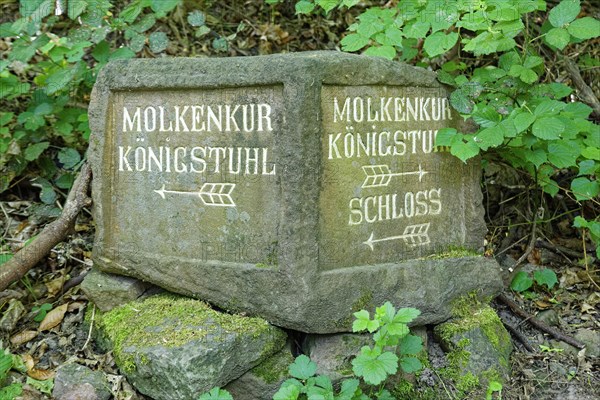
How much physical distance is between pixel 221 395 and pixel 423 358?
107 centimetres

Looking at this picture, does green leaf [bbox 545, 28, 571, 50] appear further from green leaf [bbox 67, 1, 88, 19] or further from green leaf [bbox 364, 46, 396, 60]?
green leaf [bbox 67, 1, 88, 19]

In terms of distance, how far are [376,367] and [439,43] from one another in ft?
5.26

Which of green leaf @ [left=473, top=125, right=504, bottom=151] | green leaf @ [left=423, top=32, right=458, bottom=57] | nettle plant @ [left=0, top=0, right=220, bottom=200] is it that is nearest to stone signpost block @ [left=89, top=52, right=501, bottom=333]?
green leaf @ [left=423, top=32, right=458, bottom=57]

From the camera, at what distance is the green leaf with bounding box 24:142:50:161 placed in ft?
13.3

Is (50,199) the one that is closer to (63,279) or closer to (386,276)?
(63,279)

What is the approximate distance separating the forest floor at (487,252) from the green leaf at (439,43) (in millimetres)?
1382

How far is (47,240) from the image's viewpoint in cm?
340

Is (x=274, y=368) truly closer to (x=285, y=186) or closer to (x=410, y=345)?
(x=410, y=345)

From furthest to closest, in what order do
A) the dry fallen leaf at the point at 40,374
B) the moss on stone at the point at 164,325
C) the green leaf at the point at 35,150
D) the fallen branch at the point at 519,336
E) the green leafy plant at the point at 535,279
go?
the green leaf at the point at 35,150, the green leafy plant at the point at 535,279, the fallen branch at the point at 519,336, the dry fallen leaf at the point at 40,374, the moss on stone at the point at 164,325

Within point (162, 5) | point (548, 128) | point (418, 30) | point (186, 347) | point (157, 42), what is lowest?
point (186, 347)

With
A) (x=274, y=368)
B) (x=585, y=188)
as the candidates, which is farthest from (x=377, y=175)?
(x=585, y=188)

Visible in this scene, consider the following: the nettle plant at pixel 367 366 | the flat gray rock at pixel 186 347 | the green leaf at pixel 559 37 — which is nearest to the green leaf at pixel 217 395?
the nettle plant at pixel 367 366

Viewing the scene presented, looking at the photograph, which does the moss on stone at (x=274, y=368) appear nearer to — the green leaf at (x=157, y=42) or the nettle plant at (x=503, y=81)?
the nettle plant at (x=503, y=81)

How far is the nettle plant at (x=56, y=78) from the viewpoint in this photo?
3.69 metres
